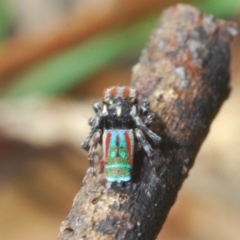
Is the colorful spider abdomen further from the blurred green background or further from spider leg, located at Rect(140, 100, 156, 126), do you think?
the blurred green background

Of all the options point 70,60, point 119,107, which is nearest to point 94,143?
point 119,107

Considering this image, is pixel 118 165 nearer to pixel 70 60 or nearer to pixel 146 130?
pixel 146 130

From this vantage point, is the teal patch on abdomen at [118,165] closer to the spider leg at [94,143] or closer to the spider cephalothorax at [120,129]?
the spider cephalothorax at [120,129]

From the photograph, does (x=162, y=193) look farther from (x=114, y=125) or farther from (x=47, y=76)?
(x=47, y=76)

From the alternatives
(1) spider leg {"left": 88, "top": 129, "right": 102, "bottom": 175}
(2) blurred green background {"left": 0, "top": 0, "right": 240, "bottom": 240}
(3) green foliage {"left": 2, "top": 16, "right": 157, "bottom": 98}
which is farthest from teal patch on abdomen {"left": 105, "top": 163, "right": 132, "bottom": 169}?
(3) green foliage {"left": 2, "top": 16, "right": 157, "bottom": 98}

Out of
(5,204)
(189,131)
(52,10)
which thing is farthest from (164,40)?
(52,10)

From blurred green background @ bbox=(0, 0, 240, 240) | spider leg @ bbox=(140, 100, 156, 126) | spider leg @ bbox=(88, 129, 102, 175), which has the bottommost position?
spider leg @ bbox=(88, 129, 102, 175)

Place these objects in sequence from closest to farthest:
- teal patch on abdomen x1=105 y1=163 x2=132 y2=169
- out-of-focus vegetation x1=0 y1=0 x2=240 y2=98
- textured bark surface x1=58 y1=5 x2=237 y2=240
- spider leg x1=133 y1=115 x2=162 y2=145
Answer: textured bark surface x1=58 y1=5 x2=237 y2=240 < teal patch on abdomen x1=105 y1=163 x2=132 y2=169 < spider leg x1=133 y1=115 x2=162 y2=145 < out-of-focus vegetation x1=0 y1=0 x2=240 y2=98
